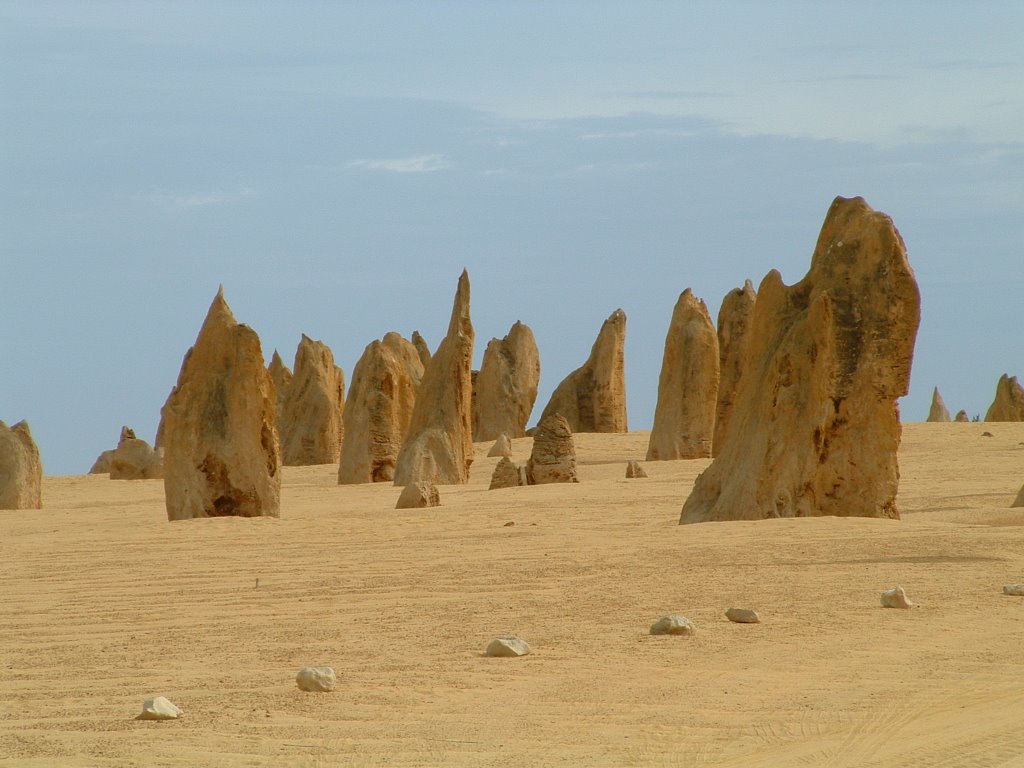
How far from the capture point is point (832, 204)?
40.0ft

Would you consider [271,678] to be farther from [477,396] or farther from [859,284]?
[477,396]

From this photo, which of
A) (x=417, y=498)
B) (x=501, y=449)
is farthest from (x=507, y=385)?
(x=417, y=498)

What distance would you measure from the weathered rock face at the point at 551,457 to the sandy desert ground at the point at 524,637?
6.42m

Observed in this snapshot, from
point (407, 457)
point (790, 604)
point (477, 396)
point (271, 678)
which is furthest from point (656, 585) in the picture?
point (477, 396)

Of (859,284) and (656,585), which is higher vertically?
(859,284)

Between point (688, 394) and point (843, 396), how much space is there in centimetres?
1388

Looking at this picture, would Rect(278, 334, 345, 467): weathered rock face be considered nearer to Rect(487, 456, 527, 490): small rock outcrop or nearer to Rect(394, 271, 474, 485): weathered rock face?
Rect(394, 271, 474, 485): weathered rock face

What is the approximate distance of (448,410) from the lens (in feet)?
69.5

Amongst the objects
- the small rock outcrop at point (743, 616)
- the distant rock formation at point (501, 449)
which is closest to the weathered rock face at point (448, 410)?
the distant rock formation at point (501, 449)

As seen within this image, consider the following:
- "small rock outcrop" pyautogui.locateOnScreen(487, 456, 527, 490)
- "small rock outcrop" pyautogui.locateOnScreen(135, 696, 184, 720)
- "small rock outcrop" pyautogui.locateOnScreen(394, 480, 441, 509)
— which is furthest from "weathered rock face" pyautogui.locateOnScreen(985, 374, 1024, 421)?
"small rock outcrop" pyautogui.locateOnScreen(135, 696, 184, 720)

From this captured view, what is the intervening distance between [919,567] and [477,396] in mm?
27157

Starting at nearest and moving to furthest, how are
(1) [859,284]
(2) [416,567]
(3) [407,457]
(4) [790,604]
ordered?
(4) [790,604] → (2) [416,567] → (1) [859,284] → (3) [407,457]

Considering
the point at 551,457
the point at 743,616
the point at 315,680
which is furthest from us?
the point at 551,457

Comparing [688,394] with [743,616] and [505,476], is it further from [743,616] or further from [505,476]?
[743,616]
